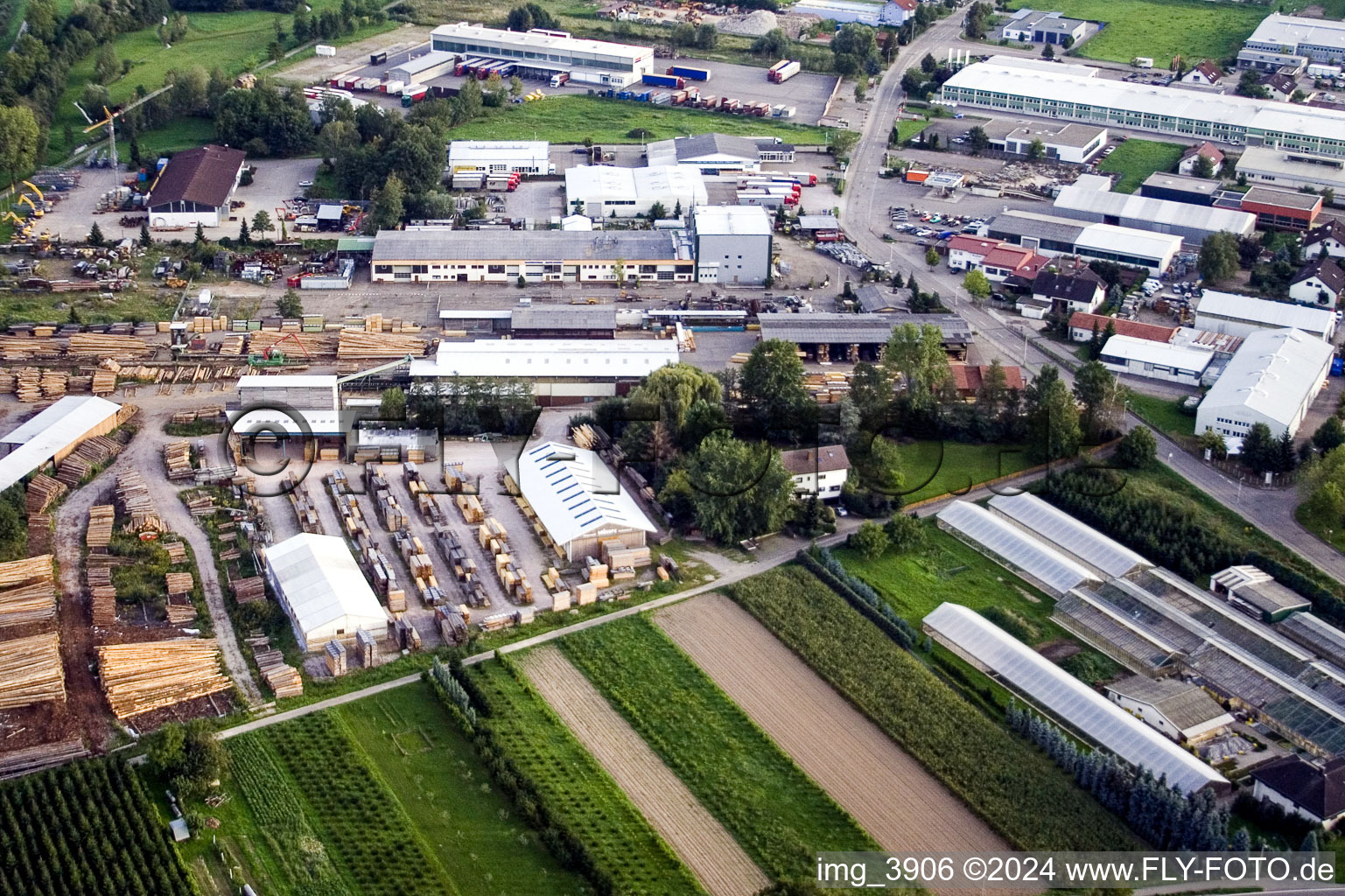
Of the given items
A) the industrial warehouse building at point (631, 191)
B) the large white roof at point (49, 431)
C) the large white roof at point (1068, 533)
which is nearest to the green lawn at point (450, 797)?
the large white roof at point (49, 431)

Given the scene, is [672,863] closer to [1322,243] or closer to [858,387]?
[858,387]

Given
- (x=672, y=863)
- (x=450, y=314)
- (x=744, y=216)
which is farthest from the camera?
(x=744, y=216)

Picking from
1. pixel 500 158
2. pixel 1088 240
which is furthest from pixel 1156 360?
pixel 500 158

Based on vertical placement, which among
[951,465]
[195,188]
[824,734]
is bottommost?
[824,734]

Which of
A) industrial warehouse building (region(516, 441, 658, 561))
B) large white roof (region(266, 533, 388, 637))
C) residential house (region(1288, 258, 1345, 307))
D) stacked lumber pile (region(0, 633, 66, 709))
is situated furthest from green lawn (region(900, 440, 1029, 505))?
stacked lumber pile (region(0, 633, 66, 709))

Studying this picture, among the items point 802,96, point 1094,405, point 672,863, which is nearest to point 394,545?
point 672,863

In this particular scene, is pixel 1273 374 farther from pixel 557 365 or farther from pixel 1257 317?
pixel 557 365
